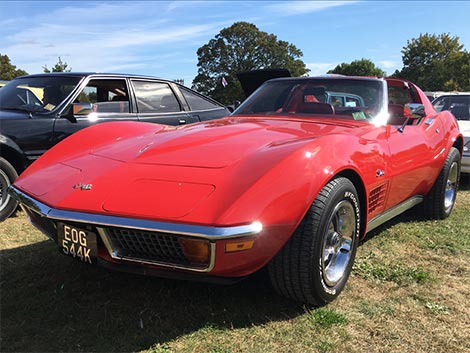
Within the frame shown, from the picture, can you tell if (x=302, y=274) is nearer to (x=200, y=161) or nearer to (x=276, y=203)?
(x=276, y=203)

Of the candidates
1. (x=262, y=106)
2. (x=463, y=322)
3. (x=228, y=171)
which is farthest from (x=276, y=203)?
(x=262, y=106)

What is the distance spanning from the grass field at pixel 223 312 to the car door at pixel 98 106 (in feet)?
5.47

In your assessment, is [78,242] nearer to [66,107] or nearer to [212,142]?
[212,142]

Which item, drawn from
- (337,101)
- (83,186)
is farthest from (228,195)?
(337,101)

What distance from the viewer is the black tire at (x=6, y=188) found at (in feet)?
13.5

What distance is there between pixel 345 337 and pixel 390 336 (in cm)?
23

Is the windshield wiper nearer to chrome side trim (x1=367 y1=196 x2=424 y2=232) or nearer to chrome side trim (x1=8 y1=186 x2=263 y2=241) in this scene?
chrome side trim (x1=8 y1=186 x2=263 y2=241)

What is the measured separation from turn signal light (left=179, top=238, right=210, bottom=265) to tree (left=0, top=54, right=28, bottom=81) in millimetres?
41138

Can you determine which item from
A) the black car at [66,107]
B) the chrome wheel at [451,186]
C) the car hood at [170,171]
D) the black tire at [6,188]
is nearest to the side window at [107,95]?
the black car at [66,107]

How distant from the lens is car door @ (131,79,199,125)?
17.5ft

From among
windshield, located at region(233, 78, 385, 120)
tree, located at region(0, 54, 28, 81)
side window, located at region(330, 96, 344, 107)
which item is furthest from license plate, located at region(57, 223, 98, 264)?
tree, located at region(0, 54, 28, 81)

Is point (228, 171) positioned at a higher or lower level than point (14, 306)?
higher

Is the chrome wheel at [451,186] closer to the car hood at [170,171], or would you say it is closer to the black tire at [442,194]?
the black tire at [442,194]

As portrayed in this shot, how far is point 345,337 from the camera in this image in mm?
2211
